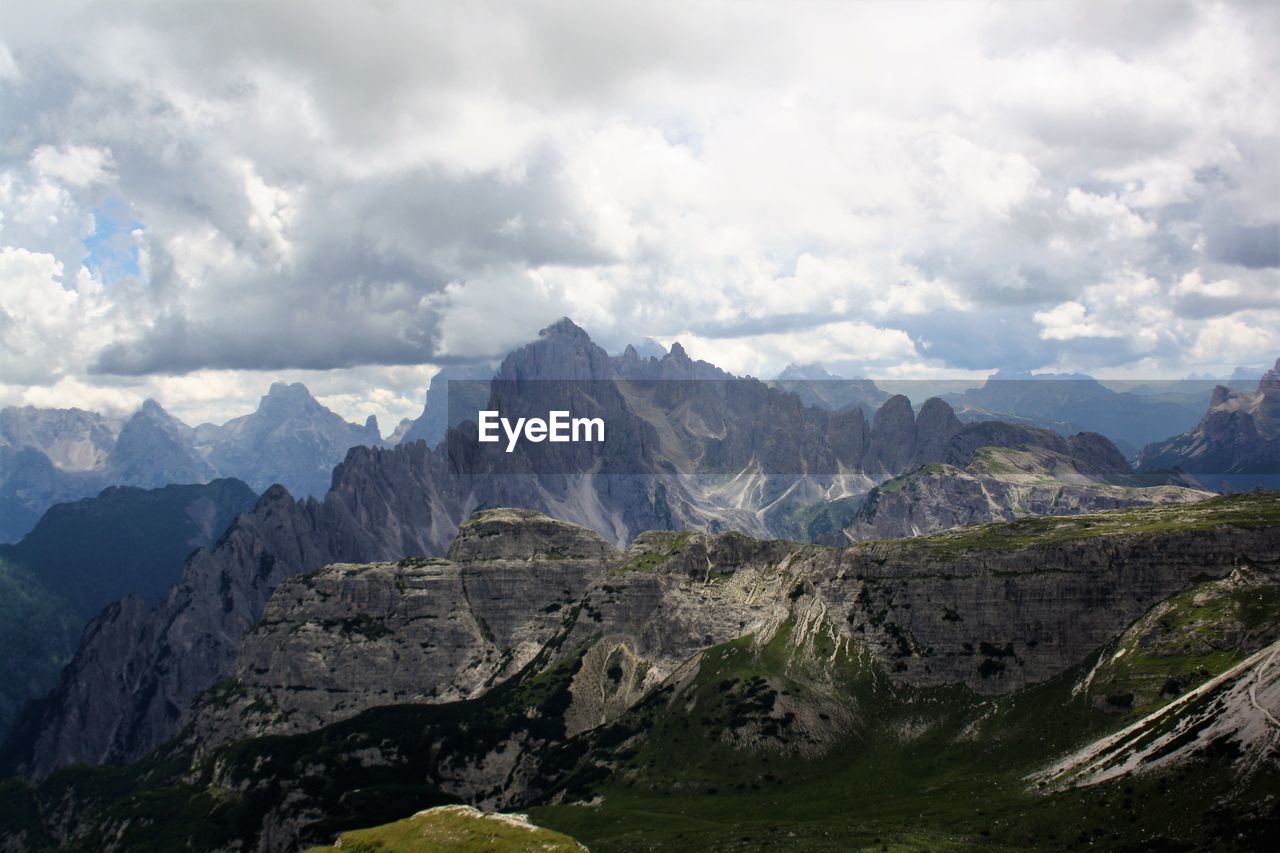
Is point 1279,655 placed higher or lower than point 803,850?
higher

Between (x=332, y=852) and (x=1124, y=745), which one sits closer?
(x=332, y=852)

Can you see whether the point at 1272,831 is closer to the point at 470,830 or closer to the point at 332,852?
the point at 470,830

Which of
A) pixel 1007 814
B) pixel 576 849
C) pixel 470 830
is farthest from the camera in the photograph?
pixel 1007 814

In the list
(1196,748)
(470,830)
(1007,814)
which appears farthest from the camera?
(1007,814)

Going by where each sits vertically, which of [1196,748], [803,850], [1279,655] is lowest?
[803,850]

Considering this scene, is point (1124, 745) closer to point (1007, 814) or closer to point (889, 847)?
point (1007, 814)

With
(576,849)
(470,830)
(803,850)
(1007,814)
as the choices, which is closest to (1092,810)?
(1007,814)

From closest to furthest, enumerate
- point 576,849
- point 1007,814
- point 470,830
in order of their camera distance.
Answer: point 576,849, point 470,830, point 1007,814

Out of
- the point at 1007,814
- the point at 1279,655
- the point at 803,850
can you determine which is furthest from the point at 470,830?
the point at 1279,655

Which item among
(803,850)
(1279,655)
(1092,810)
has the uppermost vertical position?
(1279,655)
